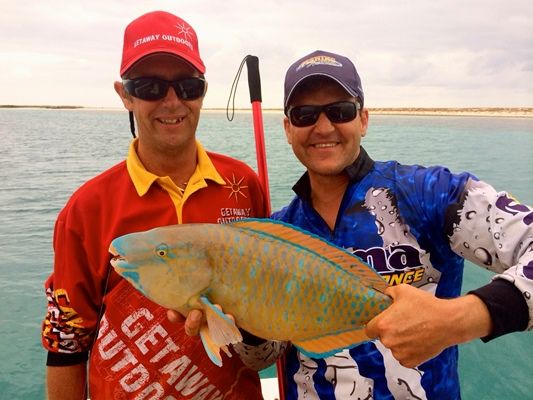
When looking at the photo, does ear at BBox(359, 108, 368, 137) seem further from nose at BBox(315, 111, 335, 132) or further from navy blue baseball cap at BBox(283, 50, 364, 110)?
nose at BBox(315, 111, 335, 132)

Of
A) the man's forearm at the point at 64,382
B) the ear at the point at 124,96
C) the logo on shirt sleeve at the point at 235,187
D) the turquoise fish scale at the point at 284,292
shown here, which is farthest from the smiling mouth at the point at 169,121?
the man's forearm at the point at 64,382

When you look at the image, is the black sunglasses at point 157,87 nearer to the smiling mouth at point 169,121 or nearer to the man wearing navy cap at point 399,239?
the smiling mouth at point 169,121

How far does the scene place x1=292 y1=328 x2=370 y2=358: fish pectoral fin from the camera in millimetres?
2010

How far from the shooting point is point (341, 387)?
2443 mm

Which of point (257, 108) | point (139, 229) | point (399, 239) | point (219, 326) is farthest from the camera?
point (257, 108)

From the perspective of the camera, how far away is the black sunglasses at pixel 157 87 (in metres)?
2.64

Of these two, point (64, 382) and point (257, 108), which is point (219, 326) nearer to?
point (64, 382)

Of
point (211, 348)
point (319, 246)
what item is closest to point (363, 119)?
point (319, 246)

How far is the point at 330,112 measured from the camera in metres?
2.72

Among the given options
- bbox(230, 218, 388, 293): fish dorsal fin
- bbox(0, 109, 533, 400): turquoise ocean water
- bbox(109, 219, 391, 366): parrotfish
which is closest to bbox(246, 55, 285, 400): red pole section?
bbox(230, 218, 388, 293): fish dorsal fin

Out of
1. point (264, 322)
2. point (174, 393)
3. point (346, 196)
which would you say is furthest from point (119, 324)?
point (346, 196)

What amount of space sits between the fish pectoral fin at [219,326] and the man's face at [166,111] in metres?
1.10

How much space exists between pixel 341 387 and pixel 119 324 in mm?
1377

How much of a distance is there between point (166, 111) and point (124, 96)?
0.41 metres
